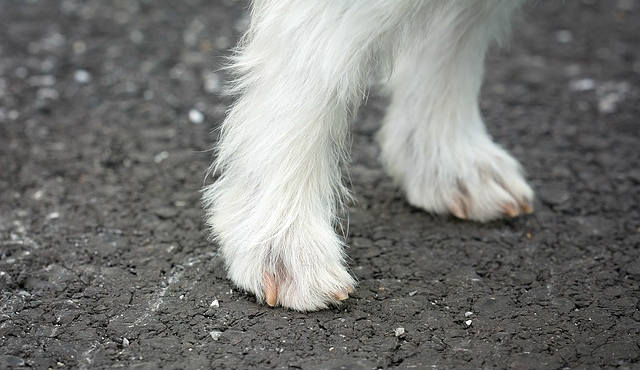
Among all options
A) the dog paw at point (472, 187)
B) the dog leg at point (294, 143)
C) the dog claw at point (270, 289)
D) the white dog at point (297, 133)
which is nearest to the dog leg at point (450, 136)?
the dog paw at point (472, 187)

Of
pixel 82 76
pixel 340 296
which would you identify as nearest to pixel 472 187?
pixel 340 296

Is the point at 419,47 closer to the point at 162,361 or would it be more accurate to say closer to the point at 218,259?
the point at 218,259

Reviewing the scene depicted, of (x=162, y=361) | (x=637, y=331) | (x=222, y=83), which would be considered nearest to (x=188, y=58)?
(x=222, y=83)

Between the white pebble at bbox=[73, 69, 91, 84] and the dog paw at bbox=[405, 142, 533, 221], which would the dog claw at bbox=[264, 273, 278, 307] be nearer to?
the dog paw at bbox=[405, 142, 533, 221]

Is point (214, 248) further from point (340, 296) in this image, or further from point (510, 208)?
point (510, 208)

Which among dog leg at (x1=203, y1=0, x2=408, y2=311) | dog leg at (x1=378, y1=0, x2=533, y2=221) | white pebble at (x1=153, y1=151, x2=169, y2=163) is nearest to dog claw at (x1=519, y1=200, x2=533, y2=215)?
dog leg at (x1=378, y1=0, x2=533, y2=221)

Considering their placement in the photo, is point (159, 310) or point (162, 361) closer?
point (162, 361)

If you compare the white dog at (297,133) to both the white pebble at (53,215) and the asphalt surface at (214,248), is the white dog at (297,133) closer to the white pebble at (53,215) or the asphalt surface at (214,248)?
the asphalt surface at (214,248)
